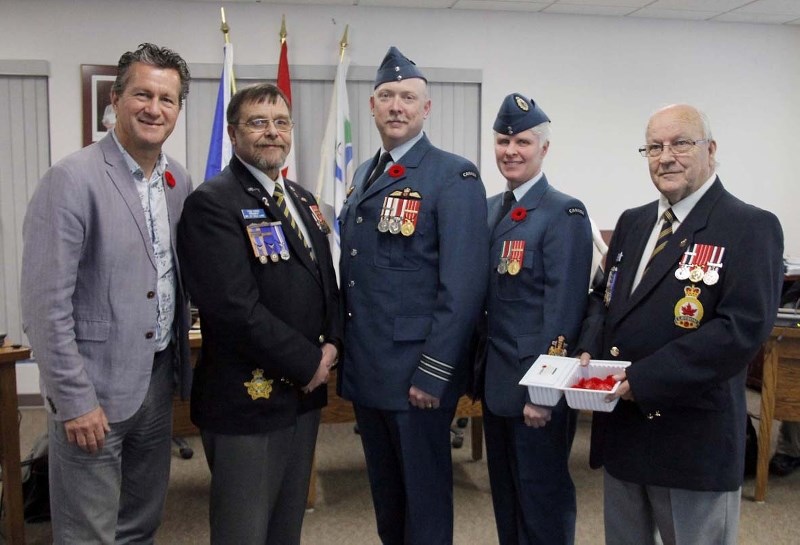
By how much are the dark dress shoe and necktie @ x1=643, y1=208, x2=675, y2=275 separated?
7.67 feet

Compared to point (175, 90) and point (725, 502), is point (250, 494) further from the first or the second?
point (725, 502)

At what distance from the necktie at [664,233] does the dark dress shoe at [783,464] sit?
234 centimetres

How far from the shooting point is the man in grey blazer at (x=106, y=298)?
150 centimetres

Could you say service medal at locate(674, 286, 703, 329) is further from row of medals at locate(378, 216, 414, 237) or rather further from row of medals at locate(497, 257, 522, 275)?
row of medals at locate(378, 216, 414, 237)

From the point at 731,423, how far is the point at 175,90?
5.05ft

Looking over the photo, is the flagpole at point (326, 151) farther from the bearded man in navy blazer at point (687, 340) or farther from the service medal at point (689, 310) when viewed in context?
the service medal at point (689, 310)

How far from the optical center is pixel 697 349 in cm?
149

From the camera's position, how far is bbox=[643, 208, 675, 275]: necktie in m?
1.63

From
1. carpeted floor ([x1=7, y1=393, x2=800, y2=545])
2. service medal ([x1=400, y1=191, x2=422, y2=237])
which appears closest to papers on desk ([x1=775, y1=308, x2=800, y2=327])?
carpeted floor ([x1=7, y1=393, x2=800, y2=545])

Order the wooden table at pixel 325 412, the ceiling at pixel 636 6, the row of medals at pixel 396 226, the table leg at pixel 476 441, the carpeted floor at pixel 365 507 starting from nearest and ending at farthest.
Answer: the row of medals at pixel 396 226 < the carpeted floor at pixel 365 507 < the wooden table at pixel 325 412 < the table leg at pixel 476 441 < the ceiling at pixel 636 6

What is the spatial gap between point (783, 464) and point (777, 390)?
23.8 inches

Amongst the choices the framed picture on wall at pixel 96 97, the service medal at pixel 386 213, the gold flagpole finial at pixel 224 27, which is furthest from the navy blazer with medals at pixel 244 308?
the framed picture on wall at pixel 96 97

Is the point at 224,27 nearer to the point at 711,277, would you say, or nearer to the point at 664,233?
the point at 664,233

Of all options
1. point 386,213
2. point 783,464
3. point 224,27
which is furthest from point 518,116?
point 224,27
